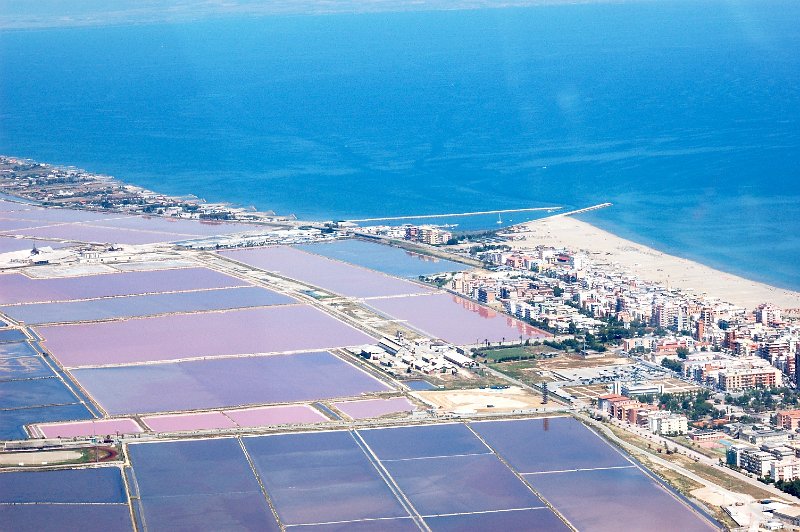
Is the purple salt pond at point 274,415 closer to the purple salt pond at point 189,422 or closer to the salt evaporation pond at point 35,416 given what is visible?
the purple salt pond at point 189,422

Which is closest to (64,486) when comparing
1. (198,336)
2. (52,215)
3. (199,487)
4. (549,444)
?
(199,487)

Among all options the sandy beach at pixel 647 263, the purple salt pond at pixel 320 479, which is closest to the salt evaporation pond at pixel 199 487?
the purple salt pond at pixel 320 479

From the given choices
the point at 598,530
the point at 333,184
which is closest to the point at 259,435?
the point at 598,530

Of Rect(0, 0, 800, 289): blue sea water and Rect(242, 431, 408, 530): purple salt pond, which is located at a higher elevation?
Rect(0, 0, 800, 289): blue sea water

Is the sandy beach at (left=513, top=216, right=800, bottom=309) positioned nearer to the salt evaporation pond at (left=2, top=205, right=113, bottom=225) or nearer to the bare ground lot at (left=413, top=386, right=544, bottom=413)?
the bare ground lot at (left=413, top=386, right=544, bottom=413)

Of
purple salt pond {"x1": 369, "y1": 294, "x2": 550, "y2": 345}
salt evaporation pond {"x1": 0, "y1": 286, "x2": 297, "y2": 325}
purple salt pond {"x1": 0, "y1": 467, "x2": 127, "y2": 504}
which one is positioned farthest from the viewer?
Answer: salt evaporation pond {"x1": 0, "y1": 286, "x2": 297, "y2": 325}

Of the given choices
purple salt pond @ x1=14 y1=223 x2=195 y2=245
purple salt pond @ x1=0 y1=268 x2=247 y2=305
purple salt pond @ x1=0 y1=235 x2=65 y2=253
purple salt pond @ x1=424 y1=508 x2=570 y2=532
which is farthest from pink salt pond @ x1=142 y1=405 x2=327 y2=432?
purple salt pond @ x1=14 y1=223 x2=195 y2=245

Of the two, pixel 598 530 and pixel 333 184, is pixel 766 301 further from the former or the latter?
pixel 333 184
